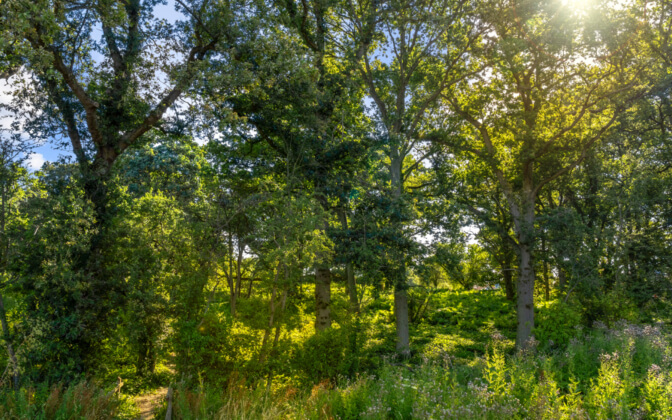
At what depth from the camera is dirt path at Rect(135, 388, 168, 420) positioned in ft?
23.4

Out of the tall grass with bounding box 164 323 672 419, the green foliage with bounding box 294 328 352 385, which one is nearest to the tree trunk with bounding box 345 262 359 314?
the green foliage with bounding box 294 328 352 385

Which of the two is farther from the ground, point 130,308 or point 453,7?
point 453,7

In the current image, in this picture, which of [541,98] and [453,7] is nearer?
[453,7]

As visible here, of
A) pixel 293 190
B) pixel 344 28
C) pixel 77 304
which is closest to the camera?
pixel 77 304

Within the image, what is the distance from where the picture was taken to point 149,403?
27.3 ft

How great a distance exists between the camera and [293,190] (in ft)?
34.0

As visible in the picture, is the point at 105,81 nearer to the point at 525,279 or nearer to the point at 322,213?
the point at 322,213

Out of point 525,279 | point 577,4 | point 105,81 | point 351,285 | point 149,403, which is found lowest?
point 149,403

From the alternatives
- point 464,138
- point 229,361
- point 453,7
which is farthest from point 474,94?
point 229,361

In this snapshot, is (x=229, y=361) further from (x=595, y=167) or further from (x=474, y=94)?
(x=595, y=167)

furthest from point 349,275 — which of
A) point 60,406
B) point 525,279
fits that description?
point 60,406

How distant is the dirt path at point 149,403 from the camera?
7133mm

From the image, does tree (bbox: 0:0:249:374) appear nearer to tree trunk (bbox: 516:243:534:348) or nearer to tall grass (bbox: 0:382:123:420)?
tall grass (bbox: 0:382:123:420)

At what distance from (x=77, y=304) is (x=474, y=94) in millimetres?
13481
